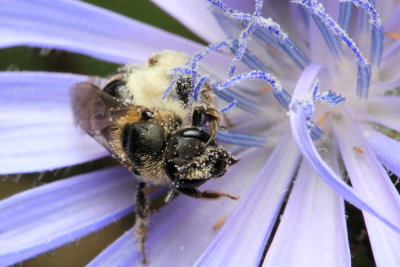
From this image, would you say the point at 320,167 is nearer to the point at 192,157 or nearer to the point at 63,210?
the point at 192,157

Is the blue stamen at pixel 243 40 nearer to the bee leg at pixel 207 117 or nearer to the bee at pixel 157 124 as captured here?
the bee at pixel 157 124

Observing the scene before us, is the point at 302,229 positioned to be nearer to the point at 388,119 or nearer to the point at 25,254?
the point at 388,119

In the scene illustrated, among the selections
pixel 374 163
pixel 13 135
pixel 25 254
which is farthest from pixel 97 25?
pixel 374 163

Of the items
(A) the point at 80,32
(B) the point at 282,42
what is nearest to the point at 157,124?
(B) the point at 282,42

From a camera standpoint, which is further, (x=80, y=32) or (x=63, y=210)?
(x=80, y=32)

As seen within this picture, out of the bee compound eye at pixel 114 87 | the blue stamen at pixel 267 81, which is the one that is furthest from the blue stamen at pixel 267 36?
the bee compound eye at pixel 114 87

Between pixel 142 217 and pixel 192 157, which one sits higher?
pixel 192 157

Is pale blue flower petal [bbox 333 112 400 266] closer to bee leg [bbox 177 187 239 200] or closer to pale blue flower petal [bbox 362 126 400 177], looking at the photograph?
pale blue flower petal [bbox 362 126 400 177]
